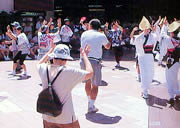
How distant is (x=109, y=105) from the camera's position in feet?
22.6

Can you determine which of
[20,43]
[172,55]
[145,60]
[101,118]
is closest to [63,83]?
[101,118]

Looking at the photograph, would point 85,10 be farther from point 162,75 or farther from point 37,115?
point 37,115

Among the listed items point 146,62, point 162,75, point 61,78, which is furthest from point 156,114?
point 162,75

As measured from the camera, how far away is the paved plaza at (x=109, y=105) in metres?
5.79

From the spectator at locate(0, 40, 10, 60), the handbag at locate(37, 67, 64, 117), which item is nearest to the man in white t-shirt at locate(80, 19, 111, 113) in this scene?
the handbag at locate(37, 67, 64, 117)

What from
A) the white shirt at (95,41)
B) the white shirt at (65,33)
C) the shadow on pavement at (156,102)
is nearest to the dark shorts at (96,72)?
the white shirt at (95,41)

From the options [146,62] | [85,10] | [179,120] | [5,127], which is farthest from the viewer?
[85,10]

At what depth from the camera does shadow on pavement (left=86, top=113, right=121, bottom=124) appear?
586 cm

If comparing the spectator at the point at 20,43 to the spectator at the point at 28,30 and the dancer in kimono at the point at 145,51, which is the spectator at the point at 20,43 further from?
the spectator at the point at 28,30

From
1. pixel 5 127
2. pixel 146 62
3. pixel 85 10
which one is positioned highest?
pixel 85 10

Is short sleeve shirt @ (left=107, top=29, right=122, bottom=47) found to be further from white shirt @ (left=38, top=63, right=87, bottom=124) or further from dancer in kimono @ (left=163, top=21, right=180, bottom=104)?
white shirt @ (left=38, top=63, right=87, bottom=124)

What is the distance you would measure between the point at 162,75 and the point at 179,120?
4.44 meters

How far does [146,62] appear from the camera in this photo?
730 centimetres

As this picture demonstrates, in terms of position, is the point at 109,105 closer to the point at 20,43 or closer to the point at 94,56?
the point at 94,56
